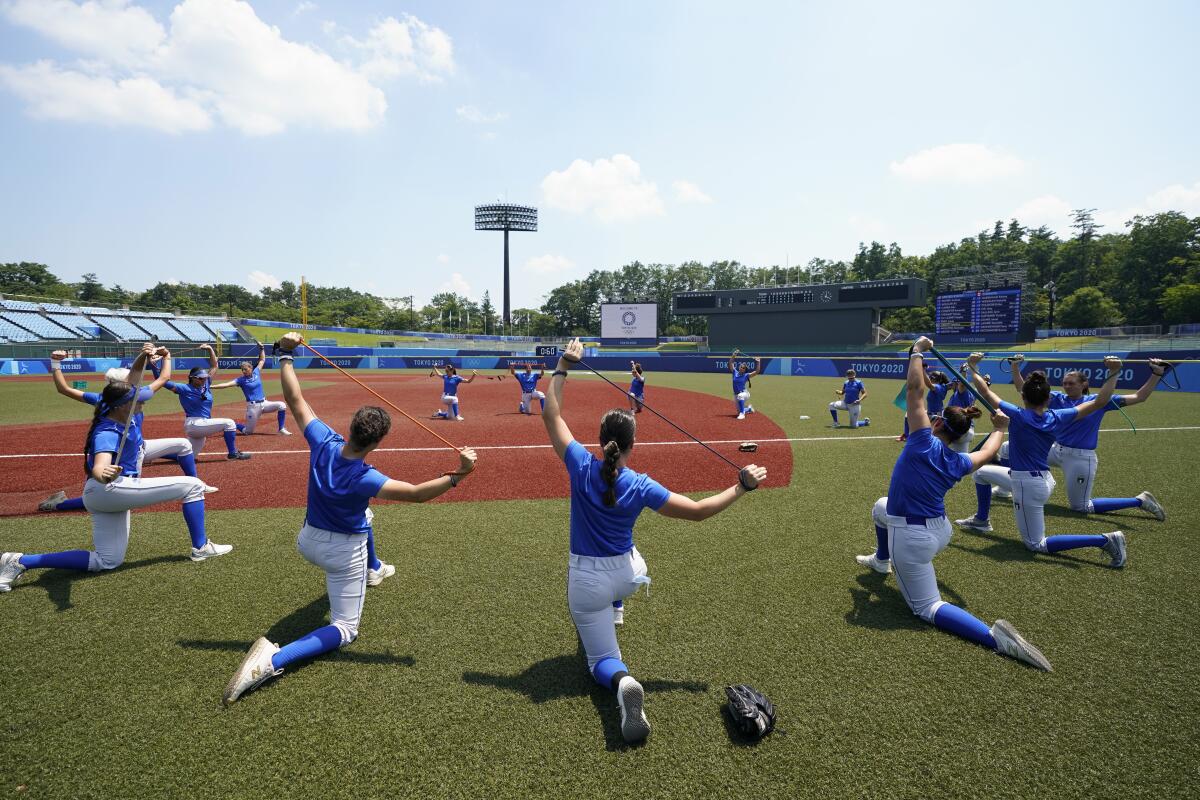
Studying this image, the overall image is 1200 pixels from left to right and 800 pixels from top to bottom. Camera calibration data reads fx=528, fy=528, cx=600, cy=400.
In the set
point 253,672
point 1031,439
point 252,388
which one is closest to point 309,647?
point 253,672

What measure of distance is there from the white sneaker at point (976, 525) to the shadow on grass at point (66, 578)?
958cm

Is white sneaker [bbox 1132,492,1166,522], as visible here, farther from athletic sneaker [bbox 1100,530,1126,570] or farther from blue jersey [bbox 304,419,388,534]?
blue jersey [bbox 304,419,388,534]

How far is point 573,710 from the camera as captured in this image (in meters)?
3.55

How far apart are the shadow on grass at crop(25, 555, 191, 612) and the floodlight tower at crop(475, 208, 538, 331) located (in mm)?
88463

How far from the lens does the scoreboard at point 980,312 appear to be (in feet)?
137

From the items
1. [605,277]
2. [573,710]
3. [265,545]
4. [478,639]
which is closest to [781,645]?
[573,710]

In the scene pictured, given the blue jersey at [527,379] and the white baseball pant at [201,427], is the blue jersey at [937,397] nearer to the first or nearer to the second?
the blue jersey at [527,379]

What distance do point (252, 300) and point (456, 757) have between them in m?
142

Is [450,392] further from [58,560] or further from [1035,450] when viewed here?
[1035,450]

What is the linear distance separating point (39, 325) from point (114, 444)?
66104 millimetres

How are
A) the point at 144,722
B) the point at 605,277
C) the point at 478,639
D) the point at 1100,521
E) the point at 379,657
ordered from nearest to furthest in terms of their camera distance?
the point at 144,722
the point at 379,657
the point at 478,639
the point at 1100,521
the point at 605,277

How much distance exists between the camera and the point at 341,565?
13.3 feet

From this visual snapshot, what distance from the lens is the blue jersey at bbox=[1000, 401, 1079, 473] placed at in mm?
5949

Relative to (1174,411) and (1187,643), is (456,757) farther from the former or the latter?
(1174,411)
